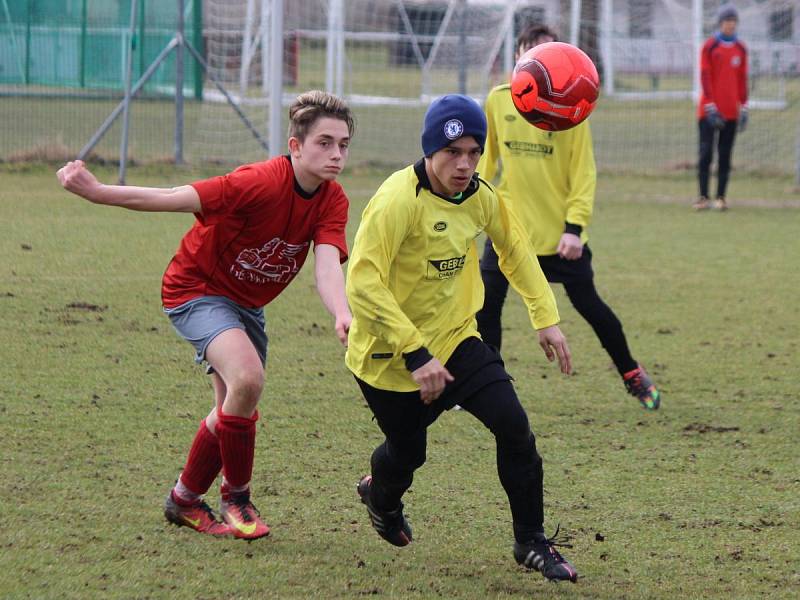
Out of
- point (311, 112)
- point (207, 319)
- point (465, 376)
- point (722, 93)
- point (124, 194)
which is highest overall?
point (722, 93)

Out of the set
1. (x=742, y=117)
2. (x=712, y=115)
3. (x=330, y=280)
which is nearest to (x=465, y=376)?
(x=330, y=280)

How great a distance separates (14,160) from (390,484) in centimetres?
1191

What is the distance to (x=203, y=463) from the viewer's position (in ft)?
15.4

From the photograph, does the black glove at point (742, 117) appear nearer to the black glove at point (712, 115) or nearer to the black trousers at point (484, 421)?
the black glove at point (712, 115)

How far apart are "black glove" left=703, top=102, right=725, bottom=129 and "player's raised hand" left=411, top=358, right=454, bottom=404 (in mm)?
10955

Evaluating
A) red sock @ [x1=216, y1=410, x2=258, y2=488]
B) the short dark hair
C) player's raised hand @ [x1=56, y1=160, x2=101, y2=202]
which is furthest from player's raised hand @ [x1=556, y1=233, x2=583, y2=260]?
player's raised hand @ [x1=56, y1=160, x2=101, y2=202]

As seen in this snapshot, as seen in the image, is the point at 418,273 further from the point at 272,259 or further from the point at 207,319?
the point at 207,319

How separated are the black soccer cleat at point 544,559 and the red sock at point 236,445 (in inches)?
40.4

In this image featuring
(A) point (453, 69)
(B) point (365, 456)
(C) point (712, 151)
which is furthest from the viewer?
(A) point (453, 69)

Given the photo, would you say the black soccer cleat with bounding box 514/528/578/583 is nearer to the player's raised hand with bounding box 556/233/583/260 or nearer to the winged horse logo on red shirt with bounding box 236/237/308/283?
the winged horse logo on red shirt with bounding box 236/237/308/283

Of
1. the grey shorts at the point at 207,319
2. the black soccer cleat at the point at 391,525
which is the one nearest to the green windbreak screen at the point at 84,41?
the grey shorts at the point at 207,319

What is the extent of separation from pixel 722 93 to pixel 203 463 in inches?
439

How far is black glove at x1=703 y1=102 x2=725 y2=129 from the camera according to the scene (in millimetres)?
14109

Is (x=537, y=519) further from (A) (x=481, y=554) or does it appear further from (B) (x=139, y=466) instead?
(B) (x=139, y=466)
